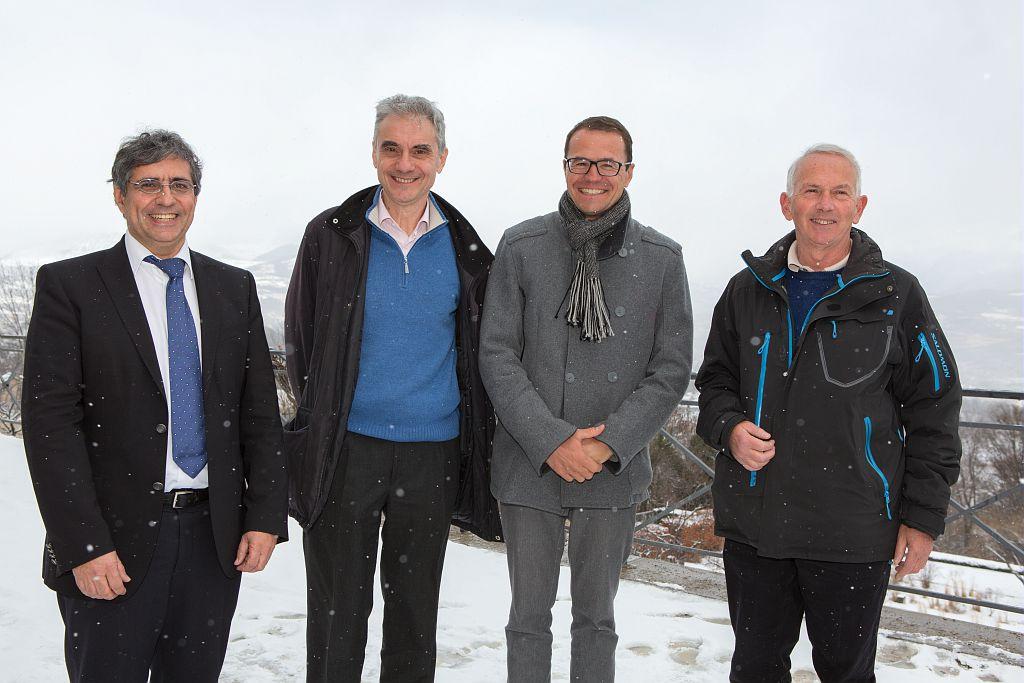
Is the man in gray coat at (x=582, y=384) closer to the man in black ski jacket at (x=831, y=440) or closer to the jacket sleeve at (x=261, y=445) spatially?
the man in black ski jacket at (x=831, y=440)

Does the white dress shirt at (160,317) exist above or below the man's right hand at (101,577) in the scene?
above

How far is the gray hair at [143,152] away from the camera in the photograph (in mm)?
2113

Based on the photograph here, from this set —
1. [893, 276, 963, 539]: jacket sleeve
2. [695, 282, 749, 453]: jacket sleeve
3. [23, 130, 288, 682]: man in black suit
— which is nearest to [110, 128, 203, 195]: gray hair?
[23, 130, 288, 682]: man in black suit

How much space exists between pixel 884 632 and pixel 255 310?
3521 mm

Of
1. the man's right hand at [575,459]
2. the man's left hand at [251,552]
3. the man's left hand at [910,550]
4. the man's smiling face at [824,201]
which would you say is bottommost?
the man's left hand at [251,552]

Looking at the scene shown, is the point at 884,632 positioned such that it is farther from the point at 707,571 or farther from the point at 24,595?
the point at 24,595

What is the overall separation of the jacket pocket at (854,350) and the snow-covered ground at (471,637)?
1747 millimetres

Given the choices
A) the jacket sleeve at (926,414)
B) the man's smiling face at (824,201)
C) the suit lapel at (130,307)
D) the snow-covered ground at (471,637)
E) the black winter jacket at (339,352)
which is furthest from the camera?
the snow-covered ground at (471,637)

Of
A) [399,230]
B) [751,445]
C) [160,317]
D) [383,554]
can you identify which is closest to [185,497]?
[160,317]

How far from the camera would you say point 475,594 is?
14.7 feet

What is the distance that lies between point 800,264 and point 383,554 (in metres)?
1.69

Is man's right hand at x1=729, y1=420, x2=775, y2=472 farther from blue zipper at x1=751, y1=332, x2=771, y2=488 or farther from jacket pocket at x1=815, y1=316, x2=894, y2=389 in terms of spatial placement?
jacket pocket at x1=815, y1=316, x2=894, y2=389

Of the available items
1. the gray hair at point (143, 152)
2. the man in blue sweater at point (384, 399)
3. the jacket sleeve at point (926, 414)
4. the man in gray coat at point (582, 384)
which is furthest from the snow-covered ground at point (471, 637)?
the gray hair at point (143, 152)

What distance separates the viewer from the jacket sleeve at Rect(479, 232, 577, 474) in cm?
247
